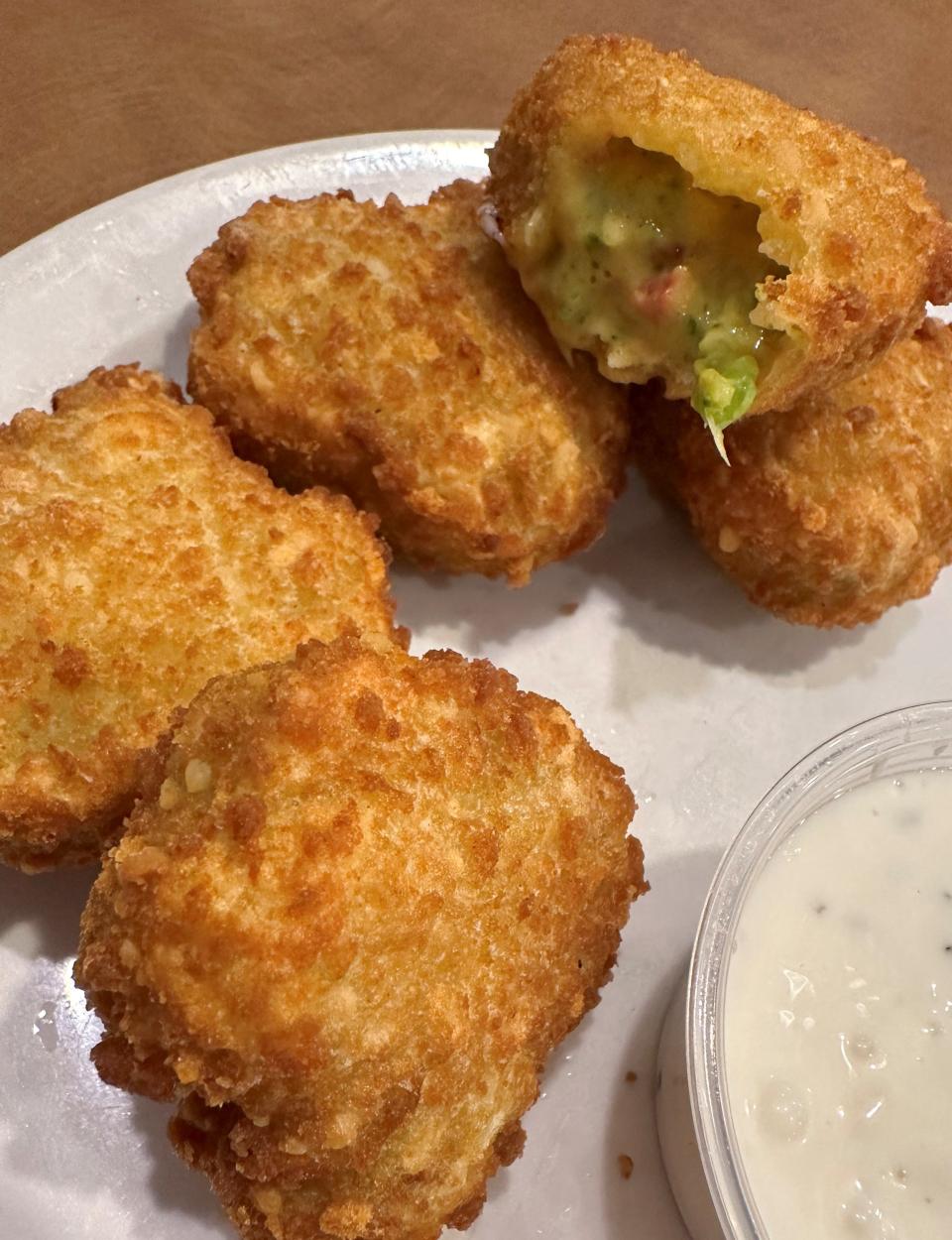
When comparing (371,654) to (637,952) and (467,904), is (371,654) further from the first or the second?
(637,952)

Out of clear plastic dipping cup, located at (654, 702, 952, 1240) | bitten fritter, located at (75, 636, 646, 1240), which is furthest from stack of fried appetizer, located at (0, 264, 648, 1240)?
clear plastic dipping cup, located at (654, 702, 952, 1240)

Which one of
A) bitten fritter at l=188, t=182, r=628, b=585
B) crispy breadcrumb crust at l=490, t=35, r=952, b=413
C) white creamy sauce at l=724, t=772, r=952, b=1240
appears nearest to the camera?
white creamy sauce at l=724, t=772, r=952, b=1240

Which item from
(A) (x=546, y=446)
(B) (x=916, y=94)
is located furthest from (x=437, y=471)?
(B) (x=916, y=94)

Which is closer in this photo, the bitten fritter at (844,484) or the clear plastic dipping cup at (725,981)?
the clear plastic dipping cup at (725,981)

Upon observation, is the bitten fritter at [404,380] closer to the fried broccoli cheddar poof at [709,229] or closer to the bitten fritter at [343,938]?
the fried broccoli cheddar poof at [709,229]

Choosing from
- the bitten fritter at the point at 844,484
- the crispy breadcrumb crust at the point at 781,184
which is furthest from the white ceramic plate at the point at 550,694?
the crispy breadcrumb crust at the point at 781,184

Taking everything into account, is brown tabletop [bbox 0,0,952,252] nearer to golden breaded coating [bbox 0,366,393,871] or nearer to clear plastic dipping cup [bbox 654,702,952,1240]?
golden breaded coating [bbox 0,366,393,871]

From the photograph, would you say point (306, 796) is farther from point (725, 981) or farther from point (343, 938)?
point (725, 981)
